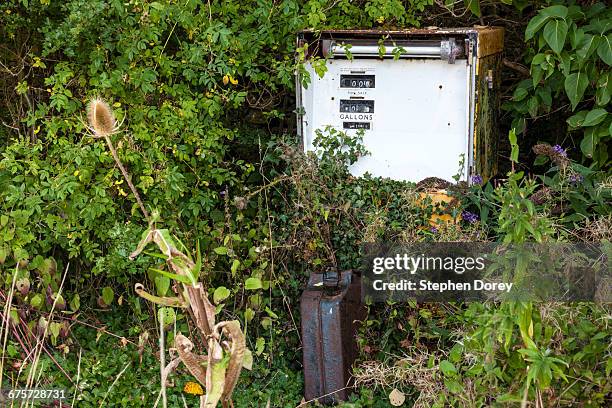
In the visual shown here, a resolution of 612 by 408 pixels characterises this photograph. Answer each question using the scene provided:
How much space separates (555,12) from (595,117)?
2.11ft

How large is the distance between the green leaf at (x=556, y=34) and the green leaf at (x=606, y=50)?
0.21 m

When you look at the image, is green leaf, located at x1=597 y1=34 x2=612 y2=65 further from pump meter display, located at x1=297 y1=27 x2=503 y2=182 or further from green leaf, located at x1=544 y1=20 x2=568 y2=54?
pump meter display, located at x1=297 y1=27 x2=503 y2=182

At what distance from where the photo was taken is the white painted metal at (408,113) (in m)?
5.25

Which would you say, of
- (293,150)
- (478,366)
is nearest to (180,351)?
(478,366)

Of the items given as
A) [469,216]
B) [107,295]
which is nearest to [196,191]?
[107,295]

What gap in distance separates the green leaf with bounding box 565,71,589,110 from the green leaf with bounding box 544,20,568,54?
0.76 feet

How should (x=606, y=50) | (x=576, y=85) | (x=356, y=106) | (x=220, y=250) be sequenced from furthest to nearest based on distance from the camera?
(x=356, y=106), (x=576, y=85), (x=606, y=50), (x=220, y=250)

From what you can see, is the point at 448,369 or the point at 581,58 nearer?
the point at 448,369

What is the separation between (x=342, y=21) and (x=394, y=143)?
2.62ft

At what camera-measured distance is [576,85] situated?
5.18m

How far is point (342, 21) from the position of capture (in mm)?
5508

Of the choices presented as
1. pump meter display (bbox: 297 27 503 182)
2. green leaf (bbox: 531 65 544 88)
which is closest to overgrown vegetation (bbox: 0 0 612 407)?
green leaf (bbox: 531 65 544 88)

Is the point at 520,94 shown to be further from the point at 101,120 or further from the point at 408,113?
the point at 101,120

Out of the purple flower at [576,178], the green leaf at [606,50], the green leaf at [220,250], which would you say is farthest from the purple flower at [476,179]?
the green leaf at [220,250]
